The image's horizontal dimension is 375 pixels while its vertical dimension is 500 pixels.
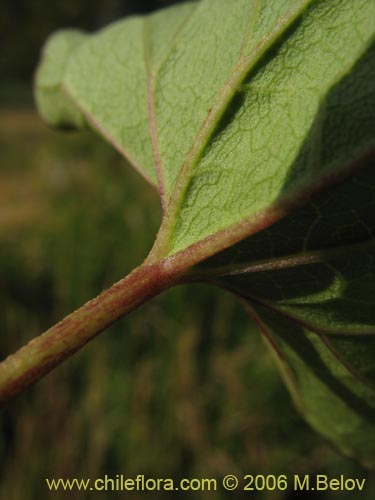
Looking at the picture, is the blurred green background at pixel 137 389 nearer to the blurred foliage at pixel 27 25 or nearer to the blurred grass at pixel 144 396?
the blurred grass at pixel 144 396

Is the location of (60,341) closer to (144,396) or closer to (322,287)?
(322,287)

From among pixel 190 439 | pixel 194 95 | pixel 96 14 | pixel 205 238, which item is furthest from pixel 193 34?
pixel 96 14

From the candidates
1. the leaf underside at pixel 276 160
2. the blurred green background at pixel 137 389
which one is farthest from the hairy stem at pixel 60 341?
the blurred green background at pixel 137 389

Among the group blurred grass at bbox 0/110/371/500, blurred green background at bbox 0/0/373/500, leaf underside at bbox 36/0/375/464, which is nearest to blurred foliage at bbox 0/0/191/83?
blurred green background at bbox 0/0/373/500

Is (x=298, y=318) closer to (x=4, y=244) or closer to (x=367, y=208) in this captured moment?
(x=367, y=208)

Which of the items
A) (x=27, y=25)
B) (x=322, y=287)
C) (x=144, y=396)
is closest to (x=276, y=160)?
(x=322, y=287)

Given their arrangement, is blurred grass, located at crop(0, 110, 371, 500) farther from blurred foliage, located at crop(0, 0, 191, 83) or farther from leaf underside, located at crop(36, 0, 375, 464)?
blurred foliage, located at crop(0, 0, 191, 83)
